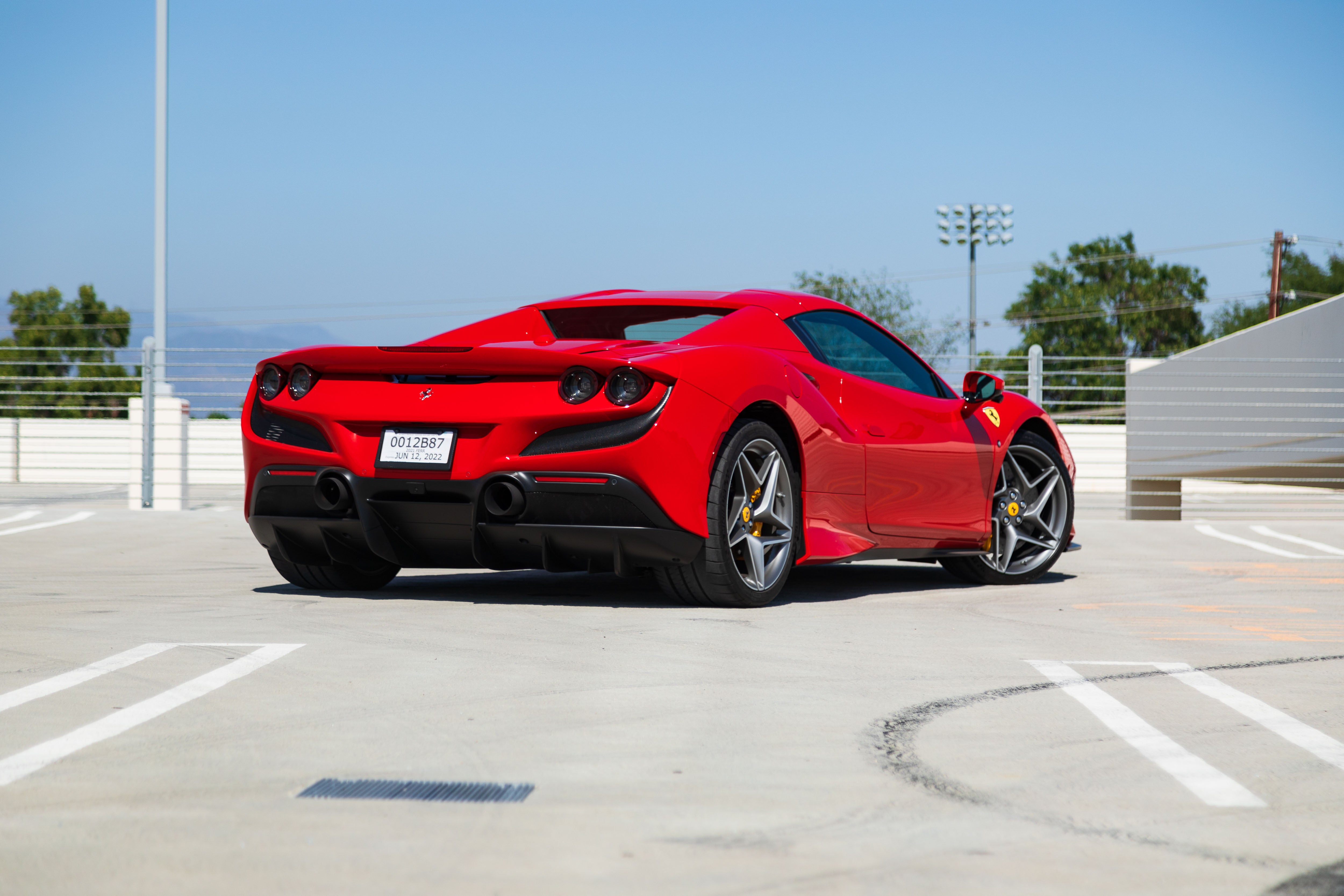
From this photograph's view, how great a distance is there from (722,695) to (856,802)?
1.17 m

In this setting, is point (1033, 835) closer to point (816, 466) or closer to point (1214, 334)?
point (816, 466)

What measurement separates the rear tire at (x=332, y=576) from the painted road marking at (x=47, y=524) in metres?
3.94

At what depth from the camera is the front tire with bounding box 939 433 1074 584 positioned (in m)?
7.74

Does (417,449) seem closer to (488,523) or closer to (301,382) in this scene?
(488,523)

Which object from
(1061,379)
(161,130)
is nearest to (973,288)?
(1061,379)

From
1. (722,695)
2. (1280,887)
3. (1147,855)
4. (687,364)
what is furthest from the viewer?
(687,364)

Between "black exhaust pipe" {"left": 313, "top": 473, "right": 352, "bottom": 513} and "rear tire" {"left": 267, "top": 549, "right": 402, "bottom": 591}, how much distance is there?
0.74 meters

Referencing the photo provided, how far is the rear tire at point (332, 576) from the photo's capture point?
6.68m

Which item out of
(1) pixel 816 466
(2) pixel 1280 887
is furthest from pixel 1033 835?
(1) pixel 816 466

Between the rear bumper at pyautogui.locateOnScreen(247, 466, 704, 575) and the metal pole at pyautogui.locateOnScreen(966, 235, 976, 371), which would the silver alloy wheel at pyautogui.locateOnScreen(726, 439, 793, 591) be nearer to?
the rear bumper at pyautogui.locateOnScreen(247, 466, 704, 575)

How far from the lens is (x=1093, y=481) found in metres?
33.8

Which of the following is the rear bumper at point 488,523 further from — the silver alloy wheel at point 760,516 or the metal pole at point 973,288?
the metal pole at point 973,288

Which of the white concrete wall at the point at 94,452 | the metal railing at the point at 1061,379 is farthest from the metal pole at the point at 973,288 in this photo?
the white concrete wall at the point at 94,452

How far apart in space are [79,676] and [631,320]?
299cm
